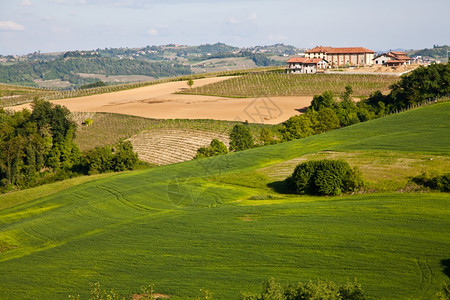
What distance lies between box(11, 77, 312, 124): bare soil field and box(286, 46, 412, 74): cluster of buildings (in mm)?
43482

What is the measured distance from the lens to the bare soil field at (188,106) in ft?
350

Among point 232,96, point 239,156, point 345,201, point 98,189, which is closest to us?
point 345,201

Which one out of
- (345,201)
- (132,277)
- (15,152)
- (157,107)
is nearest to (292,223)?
(345,201)

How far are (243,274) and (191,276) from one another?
10.1 feet

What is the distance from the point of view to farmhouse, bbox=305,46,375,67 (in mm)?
186500

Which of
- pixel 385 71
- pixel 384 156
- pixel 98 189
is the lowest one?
pixel 98 189

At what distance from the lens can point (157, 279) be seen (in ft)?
96.5

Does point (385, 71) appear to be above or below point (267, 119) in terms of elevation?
above

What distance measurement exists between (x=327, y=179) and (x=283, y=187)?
18.5 ft

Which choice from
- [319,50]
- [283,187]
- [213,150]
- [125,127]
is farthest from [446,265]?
[319,50]

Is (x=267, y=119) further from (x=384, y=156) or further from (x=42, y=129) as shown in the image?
(x=384, y=156)

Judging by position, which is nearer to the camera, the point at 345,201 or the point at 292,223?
the point at 292,223

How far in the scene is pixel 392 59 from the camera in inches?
6885

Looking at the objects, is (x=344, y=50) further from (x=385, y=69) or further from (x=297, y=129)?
(x=297, y=129)
